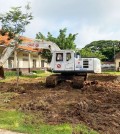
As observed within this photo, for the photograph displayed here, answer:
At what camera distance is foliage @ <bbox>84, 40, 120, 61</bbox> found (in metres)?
116

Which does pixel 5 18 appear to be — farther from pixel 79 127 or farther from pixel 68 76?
pixel 79 127

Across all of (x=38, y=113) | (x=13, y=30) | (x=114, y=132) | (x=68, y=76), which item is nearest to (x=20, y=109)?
(x=38, y=113)

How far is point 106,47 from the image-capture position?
431ft

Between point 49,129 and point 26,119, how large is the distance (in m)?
1.45

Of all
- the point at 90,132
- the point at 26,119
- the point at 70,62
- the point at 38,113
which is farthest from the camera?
the point at 70,62

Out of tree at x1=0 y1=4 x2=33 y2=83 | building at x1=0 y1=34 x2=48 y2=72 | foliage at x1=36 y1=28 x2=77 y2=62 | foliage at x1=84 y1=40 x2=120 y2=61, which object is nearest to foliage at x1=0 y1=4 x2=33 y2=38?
tree at x1=0 y1=4 x2=33 y2=83

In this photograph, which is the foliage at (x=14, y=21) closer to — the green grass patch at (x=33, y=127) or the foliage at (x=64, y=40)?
the green grass patch at (x=33, y=127)

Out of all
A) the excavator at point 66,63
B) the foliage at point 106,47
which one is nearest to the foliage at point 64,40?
the excavator at point 66,63

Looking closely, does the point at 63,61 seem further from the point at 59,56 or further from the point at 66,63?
the point at 59,56

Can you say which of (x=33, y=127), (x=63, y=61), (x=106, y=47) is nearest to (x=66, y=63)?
(x=63, y=61)

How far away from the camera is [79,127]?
11.0m

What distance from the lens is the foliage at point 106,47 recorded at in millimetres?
115938

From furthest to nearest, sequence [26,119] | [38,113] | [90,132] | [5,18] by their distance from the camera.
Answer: [5,18]
[38,113]
[26,119]
[90,132]

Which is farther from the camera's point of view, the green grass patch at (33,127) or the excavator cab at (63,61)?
the excavator cab at (63,61)
